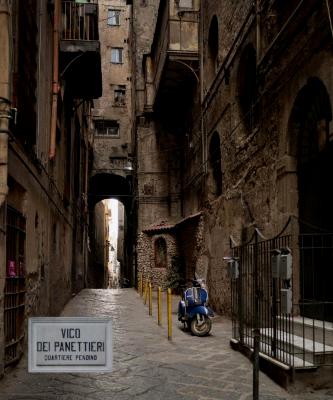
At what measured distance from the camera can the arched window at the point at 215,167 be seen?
15773 millimetres

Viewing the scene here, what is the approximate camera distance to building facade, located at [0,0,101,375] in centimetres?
646

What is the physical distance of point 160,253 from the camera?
24.1 m

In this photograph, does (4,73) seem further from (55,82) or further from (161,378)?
(55,82)


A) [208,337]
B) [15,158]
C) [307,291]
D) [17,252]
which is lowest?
[208,337]

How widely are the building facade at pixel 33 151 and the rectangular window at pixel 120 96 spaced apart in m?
20.6

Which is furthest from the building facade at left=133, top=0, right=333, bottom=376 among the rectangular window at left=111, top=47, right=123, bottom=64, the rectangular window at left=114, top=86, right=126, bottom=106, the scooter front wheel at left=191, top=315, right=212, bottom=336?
the rectangular window at left=111, top=47, right=123, bottom=64

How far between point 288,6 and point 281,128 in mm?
2136

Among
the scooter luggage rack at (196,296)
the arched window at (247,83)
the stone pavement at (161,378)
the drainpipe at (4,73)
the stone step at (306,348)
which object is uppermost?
the arched window at (247,83)

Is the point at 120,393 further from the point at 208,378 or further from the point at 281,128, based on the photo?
the point at 281,128

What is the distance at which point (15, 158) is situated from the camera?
710 cm

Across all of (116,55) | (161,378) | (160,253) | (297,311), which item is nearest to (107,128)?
(116,55)

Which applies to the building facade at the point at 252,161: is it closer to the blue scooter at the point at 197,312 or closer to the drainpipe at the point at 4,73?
the blue scooter at the point at 197,312

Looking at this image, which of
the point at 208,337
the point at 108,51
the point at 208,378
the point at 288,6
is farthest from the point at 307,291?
the point at 108,51

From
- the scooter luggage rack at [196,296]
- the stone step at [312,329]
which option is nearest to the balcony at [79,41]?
the scooter luggage rack at [196,296]
